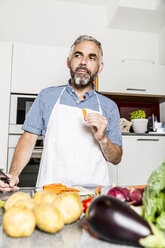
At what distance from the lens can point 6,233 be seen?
0.40 m

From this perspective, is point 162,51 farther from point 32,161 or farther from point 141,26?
point 32,161

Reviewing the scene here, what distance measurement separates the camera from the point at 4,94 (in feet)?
7.57

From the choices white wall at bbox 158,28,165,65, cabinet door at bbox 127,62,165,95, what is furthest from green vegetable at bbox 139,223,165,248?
white wall at bbox 158,28,165,65

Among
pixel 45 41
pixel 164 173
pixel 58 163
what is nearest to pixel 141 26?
pixel 45 41

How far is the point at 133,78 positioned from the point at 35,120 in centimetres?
165

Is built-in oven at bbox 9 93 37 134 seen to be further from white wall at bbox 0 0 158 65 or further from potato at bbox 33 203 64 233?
potato at bbox 33 203 64 233

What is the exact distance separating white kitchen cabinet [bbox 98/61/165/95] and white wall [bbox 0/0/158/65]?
452 millimetres

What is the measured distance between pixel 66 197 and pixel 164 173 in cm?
19

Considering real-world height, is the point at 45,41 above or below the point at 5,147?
above

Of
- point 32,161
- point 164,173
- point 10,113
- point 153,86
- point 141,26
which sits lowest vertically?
point 32,161

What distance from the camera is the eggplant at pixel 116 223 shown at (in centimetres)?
36

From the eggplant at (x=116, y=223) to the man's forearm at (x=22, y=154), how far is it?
2.65 feet

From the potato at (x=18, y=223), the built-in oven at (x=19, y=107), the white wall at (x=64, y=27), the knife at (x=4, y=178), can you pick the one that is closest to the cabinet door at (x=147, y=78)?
the white wall at (x=64, y=27)

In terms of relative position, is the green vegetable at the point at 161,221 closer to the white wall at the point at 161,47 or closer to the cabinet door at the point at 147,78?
the cabinet door at the point at 147,78
